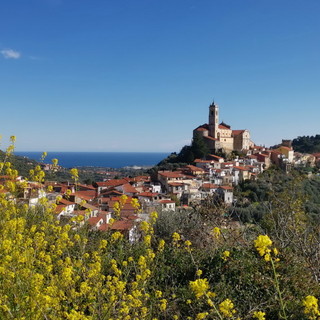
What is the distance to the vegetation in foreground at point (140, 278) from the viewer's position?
3004 mm

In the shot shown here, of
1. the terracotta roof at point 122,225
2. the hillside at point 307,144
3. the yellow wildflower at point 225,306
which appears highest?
the hillside at point 307,144

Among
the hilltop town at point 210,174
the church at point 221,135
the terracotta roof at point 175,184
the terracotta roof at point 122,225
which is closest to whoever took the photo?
the terracotta roof at point 122,225

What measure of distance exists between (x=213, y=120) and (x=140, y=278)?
206 feet

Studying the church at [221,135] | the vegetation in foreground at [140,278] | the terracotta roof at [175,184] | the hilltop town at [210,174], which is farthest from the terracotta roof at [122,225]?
the church at [221,135]

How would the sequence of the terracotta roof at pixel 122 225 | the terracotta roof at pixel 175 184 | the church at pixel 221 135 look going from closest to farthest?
the terracotta roof at pixel 122 225 < the terracotta roof at pixel 175 184 < the church at pixel 221 135

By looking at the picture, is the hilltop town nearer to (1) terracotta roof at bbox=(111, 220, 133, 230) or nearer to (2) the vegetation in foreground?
(1) terracotta roof at bbox=(111, 220, 133, 230)

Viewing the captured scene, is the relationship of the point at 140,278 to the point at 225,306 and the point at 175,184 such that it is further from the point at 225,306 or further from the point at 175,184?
the point at 175,184

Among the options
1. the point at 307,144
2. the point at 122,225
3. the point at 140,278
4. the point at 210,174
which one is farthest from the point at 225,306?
the point at 307,144

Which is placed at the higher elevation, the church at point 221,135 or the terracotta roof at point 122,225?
the church at point 221,135

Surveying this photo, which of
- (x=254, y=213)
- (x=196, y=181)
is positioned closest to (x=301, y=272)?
(x=254, y=213)

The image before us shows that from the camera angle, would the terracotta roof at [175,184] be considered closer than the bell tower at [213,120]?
Yes

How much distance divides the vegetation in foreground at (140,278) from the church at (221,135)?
57322mm

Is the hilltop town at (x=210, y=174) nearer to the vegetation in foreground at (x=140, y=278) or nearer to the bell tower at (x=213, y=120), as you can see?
the bell tower at (x=213, y=120)

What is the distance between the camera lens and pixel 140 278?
11.5ft
